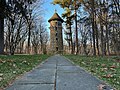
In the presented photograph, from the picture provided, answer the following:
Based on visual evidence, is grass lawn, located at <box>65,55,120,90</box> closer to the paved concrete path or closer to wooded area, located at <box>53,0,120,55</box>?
the paved concrete path

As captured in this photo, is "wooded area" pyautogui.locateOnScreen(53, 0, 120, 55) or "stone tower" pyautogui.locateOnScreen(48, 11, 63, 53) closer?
"wooded area" pyautogui.locateOnScreen(53, 0, 120, 55)

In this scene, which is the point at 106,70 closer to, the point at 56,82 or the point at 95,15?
the point at 56,82

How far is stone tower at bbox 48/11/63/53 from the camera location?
70000mm

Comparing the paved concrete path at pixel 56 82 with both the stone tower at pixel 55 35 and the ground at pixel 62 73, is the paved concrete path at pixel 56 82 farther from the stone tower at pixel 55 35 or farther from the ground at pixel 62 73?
the stone tower at pixel 55 35

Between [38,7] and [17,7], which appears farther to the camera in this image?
[38,7]

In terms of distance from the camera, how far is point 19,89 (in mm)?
4789

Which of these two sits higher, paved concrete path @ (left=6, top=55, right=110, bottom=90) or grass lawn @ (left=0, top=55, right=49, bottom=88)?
grass lawn @ (left=0, top=55, right=49, bottom=88)

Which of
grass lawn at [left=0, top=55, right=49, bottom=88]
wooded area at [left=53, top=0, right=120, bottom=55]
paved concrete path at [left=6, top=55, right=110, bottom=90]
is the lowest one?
paved concrete path at [left=6, top=55, right=110, bottom=90]

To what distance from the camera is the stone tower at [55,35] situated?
70000 millimetres

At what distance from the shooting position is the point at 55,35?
71.6 meters

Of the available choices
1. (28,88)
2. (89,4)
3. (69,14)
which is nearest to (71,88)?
(28,88)

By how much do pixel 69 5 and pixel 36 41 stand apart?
28.0m

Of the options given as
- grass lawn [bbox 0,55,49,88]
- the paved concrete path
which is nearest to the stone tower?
grass lawn [bbox 0,55,49,88]

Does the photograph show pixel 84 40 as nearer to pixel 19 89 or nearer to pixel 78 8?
pixel 78 8
